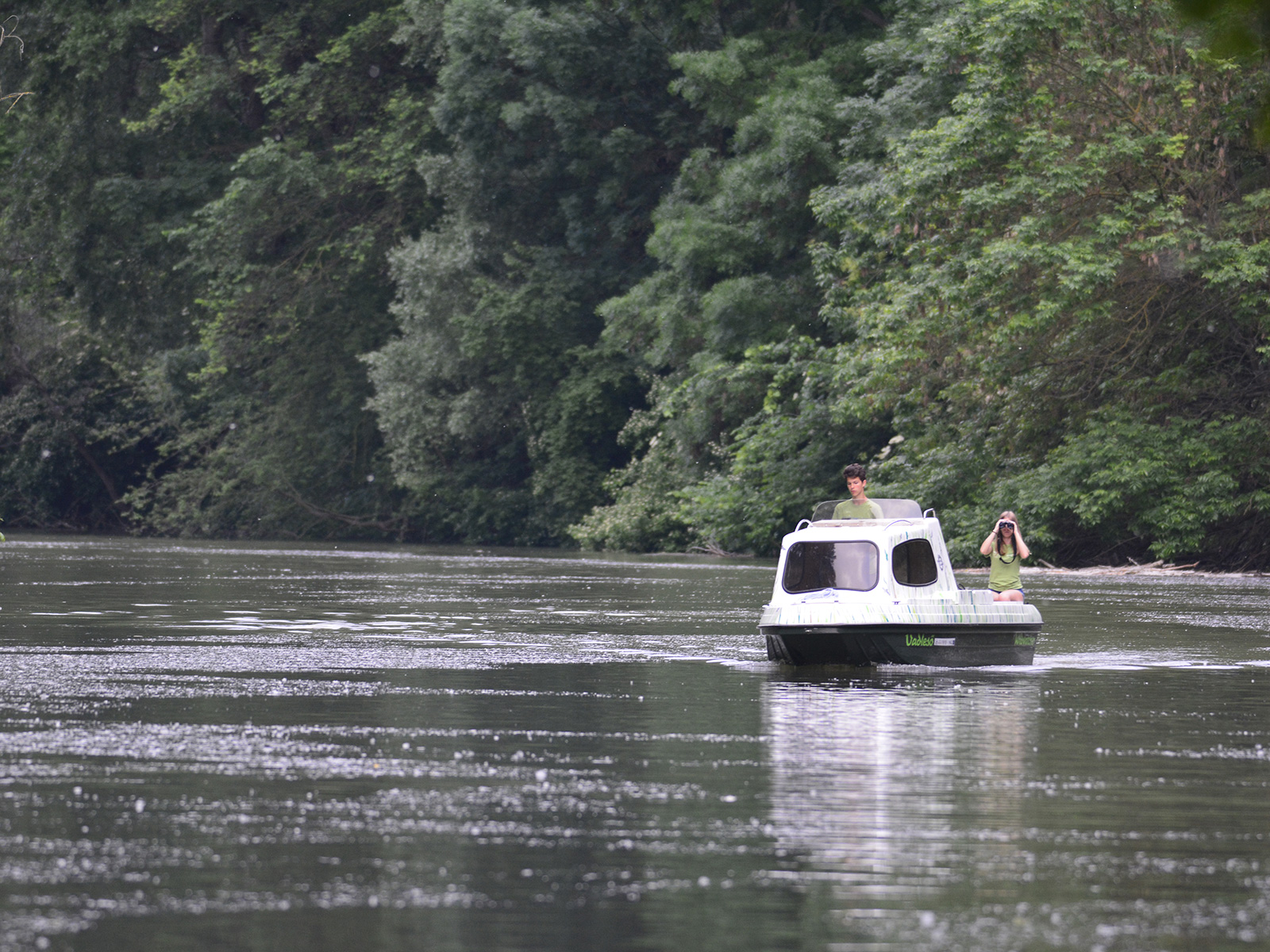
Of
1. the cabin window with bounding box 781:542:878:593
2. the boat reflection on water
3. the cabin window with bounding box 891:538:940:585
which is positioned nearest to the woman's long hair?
the cabin window with bounding box 891:538:940:585

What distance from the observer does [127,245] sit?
6397cm

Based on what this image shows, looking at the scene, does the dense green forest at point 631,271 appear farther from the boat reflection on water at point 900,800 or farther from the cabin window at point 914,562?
the boat reflection on water at point 900,800

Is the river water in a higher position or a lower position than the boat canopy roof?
lower

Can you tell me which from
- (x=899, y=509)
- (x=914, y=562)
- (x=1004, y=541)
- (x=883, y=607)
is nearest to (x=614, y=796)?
(x=883, y=607)

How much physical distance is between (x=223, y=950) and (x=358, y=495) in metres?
59.3

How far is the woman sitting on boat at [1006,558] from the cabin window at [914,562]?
826 mm

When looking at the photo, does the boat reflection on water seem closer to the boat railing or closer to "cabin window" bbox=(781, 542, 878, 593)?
"cabin window" bbox=(781, 542, 878, 593)

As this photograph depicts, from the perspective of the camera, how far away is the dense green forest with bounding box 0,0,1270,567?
3722 cm

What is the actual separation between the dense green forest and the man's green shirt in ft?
56.7

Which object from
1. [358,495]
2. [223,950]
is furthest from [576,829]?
[358,495]

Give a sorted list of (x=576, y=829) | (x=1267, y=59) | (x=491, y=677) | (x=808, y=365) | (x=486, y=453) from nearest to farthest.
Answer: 1. (x=576, y=829)
2. (x=491, y=677)
3. (x=1267, y=59)
4. (x=808, y=365)
5. (x=486, y=453)

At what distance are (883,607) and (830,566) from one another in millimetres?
749

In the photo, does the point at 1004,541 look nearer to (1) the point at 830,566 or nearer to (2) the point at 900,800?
(1) the point at 830,566

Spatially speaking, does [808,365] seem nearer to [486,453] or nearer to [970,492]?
[970,492]
